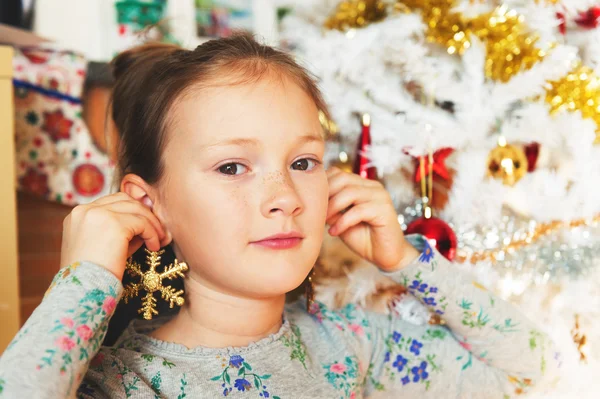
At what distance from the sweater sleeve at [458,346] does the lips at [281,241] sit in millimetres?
292

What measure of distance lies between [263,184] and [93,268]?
260 mm

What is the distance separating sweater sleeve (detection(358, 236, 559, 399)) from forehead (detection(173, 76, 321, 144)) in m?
0.38

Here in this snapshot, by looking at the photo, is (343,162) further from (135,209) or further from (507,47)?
(135,209)

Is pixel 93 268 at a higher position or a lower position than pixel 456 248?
higher

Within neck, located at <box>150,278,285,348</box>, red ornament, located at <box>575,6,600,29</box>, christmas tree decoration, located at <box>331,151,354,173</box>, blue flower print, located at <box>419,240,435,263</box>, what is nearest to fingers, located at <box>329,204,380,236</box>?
blue flower print, located at <box>419,240,435,263</box>

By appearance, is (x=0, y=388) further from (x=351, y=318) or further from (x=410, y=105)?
(x=410, y=105)

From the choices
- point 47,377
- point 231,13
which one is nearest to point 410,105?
point 47,377

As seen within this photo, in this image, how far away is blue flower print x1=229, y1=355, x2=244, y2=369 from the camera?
0.89 metres

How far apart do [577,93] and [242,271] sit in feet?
2.58

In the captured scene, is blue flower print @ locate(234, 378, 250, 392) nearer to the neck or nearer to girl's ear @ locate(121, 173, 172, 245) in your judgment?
the neck

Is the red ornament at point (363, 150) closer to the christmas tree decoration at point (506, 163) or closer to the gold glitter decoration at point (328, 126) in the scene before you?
the gold glitter decoration at point (328, 126)

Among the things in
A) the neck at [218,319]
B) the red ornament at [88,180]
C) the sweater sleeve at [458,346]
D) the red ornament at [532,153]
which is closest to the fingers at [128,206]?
the neck at [218,319]

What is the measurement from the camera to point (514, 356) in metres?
1.07

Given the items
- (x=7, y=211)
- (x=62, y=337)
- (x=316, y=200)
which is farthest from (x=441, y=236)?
(x=7, y=211)
